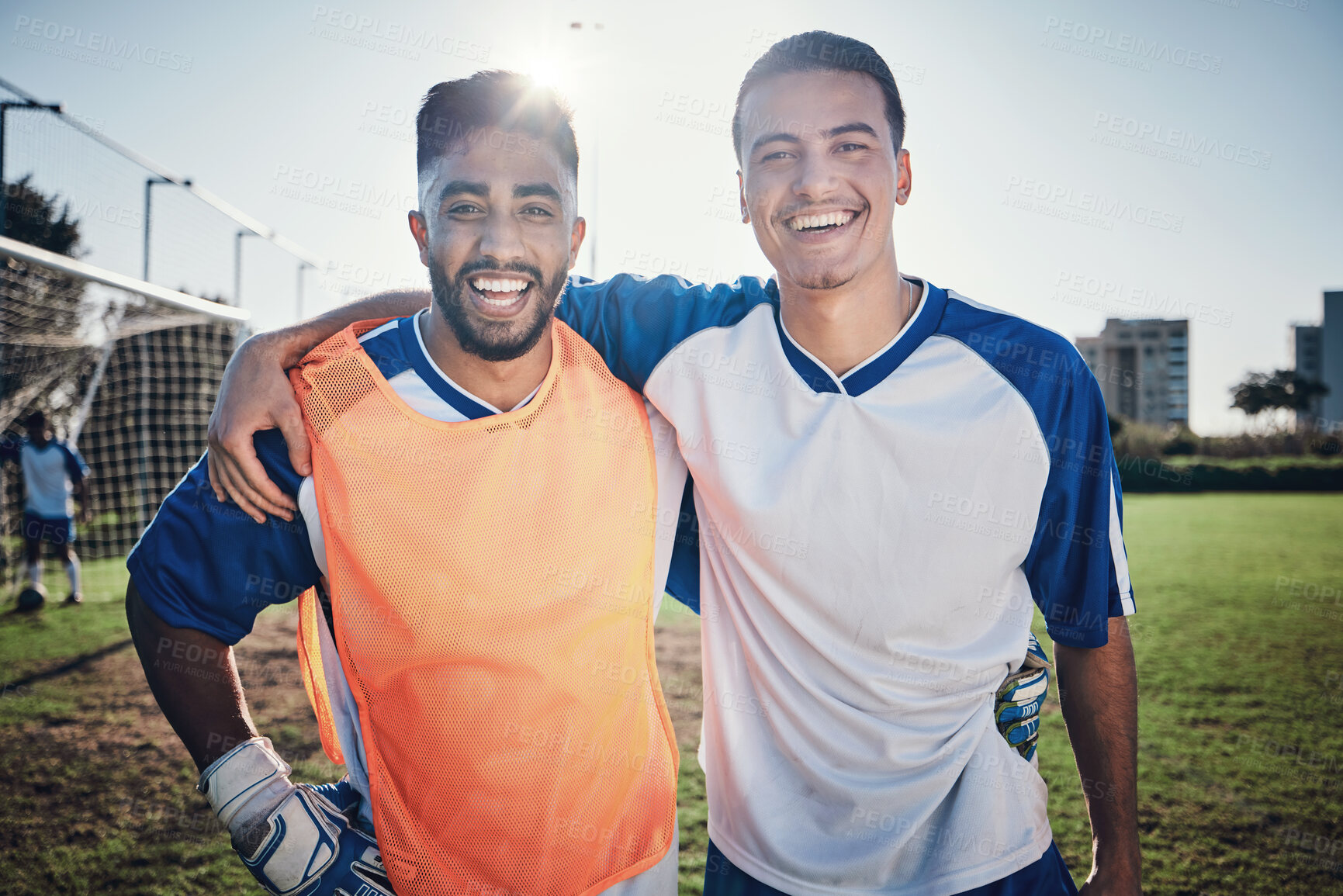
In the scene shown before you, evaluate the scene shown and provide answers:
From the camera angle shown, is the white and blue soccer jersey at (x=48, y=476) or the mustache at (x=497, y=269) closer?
the mustache at (x=497, y=269)

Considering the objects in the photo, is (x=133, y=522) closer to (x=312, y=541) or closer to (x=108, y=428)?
(x=108, y=428)

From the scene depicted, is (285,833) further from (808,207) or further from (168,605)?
(808,207)

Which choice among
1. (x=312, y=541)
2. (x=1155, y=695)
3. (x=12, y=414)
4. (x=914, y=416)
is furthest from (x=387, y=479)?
(x=12, y=414)

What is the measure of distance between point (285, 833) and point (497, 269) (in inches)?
56.7

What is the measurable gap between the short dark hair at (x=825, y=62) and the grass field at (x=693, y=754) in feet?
10.9

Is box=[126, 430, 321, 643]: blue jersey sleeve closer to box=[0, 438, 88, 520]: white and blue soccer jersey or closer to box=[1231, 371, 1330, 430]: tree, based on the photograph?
box=[0, 438, 88, 520]: white and blue soccer jersey

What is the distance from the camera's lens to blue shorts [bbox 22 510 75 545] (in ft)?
27.7

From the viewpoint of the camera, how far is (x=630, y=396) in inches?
83.7

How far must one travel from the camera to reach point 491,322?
192 cm

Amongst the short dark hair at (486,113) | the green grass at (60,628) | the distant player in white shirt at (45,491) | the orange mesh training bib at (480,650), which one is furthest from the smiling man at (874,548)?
the distant player in white shirt at (45,491)

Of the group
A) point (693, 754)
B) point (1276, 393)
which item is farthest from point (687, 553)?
point (1276, 393)

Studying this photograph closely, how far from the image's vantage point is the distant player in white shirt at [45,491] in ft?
27.9

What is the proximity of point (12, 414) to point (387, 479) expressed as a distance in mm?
11038

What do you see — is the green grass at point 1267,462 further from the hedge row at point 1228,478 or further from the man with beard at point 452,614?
the man with beard at point 452,614
